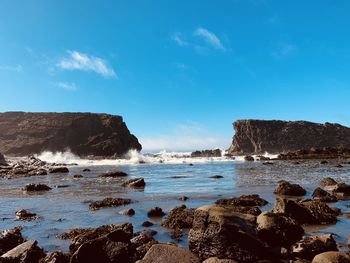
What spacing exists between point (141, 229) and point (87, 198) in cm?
835

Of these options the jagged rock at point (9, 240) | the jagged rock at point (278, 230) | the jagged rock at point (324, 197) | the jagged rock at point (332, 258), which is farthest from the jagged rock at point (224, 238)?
the jagged rock at point (324, 197)

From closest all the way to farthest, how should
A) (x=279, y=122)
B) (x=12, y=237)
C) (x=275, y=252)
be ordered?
1. (x=275, y=252)
2. (x=12, y=237)
3. (x=279, y=122)

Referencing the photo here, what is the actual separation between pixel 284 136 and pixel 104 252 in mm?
141823

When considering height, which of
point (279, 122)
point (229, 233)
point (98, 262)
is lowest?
point (98, 262)

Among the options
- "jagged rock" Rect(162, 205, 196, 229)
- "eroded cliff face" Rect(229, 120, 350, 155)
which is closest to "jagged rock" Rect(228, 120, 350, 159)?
"eroded cliff face" Rect(229, 120, 350, 155)

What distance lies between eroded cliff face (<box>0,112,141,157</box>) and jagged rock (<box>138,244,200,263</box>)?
100722 mm

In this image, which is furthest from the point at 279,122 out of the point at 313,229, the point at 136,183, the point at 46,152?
the point at 313,229

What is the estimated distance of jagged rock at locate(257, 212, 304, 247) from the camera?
916 cm

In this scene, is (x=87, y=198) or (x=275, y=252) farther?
(x=87, y=198)

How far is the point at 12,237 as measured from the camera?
952 cm

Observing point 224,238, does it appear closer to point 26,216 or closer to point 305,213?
point 305,213

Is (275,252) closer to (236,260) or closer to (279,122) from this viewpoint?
(236,260)

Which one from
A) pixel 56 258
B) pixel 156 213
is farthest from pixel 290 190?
pixel 56 258

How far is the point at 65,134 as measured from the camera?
377 feet
